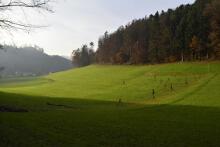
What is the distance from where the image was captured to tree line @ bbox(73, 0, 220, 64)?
104m

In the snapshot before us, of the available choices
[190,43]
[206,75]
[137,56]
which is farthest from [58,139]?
[137,56]

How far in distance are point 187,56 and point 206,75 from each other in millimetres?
35414

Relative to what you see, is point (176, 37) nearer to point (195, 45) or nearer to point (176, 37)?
point (176, 37)

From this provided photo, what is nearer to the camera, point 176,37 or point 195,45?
point 195,45

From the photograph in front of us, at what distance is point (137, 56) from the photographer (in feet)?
428

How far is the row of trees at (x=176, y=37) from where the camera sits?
10413 cm

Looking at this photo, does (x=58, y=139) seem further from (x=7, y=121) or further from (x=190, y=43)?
(x=190, y=43)

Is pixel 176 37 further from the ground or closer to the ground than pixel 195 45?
further from the ground

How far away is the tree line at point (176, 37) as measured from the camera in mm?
104125

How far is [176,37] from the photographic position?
371 feet

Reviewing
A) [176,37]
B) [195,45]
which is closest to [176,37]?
[176,37]

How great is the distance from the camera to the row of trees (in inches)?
4100

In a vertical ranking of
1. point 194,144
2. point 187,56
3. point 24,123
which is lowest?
point 194,144

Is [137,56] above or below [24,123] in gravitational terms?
above
